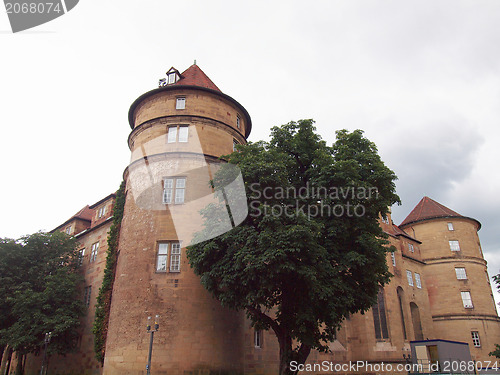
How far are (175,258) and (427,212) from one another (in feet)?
129

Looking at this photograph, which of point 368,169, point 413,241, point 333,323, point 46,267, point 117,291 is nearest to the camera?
point 333,323

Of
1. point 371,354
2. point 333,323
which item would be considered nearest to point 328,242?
point 333,323

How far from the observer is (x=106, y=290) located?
25.1 metres

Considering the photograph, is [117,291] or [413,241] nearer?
[117,291]

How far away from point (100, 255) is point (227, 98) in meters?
16.3

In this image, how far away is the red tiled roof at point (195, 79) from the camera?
92.7 ft

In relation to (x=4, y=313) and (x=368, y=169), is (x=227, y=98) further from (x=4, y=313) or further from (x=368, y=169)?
(x=4, y=313)

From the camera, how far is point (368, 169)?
20.2 m

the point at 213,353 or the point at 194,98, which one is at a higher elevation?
the point at 194,98

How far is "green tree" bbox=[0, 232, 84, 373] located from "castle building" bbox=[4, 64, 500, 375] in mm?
1598

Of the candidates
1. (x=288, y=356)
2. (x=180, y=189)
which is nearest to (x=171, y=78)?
(x=180, y=189)

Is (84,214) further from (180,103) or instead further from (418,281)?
(418,281)

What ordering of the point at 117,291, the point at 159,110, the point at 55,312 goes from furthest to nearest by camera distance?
the point at 55,312, the point at 159,110, the point at 117,291

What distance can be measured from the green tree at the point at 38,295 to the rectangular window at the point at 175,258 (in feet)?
36.7
